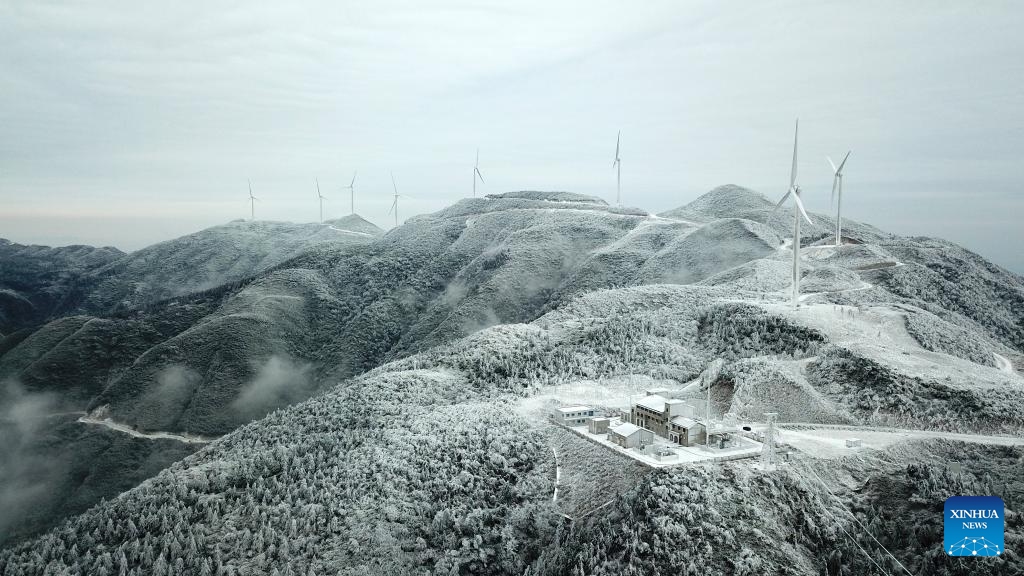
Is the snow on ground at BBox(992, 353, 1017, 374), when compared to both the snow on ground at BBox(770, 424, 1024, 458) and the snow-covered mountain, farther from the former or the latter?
the snow on ground at BBox(770, 424, 1024, 458)

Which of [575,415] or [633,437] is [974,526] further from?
[575,415]

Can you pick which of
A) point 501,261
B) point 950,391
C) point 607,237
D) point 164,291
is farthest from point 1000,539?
point 164,291

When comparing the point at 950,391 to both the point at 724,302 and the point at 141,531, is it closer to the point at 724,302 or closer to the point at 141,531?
the point at 724,302

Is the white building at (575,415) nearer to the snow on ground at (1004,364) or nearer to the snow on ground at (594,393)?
the snow on ground at (594,393)

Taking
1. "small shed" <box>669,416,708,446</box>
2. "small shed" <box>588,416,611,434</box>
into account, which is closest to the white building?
"small shed" <box>588,416,611,434</box>

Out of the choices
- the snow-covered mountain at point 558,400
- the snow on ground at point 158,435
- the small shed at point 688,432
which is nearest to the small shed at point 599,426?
the snow-covered mountain at point 558,400

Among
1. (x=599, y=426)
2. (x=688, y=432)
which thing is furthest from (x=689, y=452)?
(x=599, y=426)

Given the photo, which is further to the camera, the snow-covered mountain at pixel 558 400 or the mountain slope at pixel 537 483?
the snow-covered mountain at pixel 558 400
